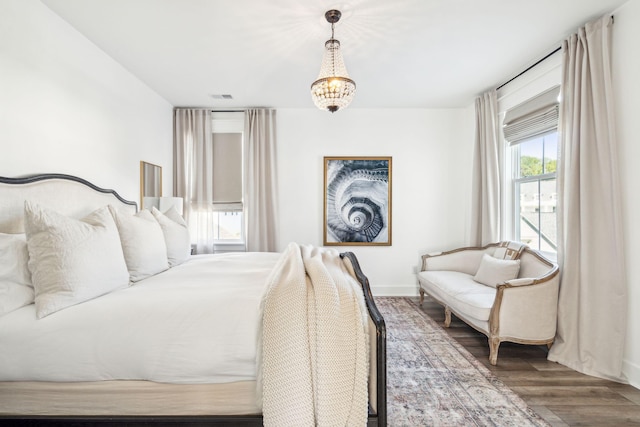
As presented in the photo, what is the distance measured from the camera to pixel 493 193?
3693 mm

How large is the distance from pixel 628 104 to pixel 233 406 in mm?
3206

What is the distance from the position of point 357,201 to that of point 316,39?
2352mm

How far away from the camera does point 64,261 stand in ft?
4.98

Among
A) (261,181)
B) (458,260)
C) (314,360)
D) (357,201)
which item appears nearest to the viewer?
(314,360)

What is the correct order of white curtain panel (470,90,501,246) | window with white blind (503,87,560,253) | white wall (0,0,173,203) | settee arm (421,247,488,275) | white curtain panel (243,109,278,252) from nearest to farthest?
1. white wall (0,0,173,203)
2. window with white blind (503,87,560,253)
3. white curtain panel (470,90,501,246)
4. settee arm (421,247,488,275)
5. white curtain panel (243,109,278,252)

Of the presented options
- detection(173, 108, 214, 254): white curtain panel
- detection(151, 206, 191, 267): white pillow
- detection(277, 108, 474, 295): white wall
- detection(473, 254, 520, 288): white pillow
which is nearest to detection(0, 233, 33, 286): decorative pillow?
detection(151, 206, 191, 267): white pillow

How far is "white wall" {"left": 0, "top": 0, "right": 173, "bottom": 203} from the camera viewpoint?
195cm

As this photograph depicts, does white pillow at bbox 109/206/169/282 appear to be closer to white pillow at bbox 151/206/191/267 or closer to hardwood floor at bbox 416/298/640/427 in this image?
white pillow at bbox 151/206/191/267

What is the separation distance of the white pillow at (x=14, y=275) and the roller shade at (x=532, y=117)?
4.03 meters

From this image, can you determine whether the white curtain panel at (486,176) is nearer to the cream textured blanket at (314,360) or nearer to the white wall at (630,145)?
the white wall at (630,145)

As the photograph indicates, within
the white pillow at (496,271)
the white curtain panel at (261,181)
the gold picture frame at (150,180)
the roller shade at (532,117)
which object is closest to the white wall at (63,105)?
the gold picture frame at (150,180)

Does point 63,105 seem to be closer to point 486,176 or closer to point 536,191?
point 486,176

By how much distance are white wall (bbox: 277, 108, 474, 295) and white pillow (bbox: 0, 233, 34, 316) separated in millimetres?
3089

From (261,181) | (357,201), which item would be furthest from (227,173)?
(357,201)
